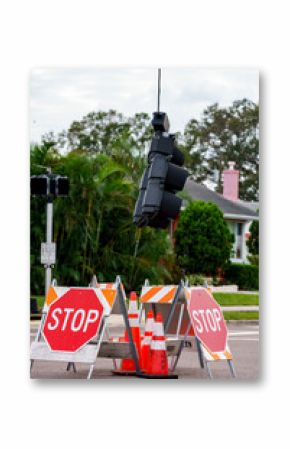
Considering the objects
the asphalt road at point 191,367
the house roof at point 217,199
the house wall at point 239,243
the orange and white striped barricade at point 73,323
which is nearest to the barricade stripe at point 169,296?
the asphalt road at point 191,367

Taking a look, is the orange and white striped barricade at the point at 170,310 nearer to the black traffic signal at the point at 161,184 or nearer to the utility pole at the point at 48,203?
the utility pole at the point at 48,203

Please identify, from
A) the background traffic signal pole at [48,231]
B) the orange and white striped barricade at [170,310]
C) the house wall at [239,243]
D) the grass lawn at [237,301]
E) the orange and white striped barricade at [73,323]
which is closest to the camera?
the orange and white striped barricade at [73,323]

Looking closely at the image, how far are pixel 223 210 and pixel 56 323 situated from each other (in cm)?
539

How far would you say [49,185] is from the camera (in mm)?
13742

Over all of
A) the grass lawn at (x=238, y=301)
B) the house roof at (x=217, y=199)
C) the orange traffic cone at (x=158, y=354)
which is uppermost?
the house roof at (x=217, y=199)

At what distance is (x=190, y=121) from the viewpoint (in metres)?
14.5

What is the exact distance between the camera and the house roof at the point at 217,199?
617 inches

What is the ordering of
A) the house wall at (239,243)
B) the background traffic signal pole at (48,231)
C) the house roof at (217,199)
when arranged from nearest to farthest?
the background traffic signal pole at (48,231) < the house wall at (239,243) < the house roof at (217,199)

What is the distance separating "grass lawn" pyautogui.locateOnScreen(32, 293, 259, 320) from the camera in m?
13.3

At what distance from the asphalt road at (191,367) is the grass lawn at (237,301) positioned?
0.31ft

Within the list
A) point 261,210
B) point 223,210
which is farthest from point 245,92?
point 223,210

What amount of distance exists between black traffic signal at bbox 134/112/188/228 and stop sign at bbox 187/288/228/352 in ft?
3.06

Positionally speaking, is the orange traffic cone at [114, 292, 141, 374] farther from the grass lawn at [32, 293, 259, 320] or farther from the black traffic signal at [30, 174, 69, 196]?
the black traffic signal at [30, 174, 69, 196]

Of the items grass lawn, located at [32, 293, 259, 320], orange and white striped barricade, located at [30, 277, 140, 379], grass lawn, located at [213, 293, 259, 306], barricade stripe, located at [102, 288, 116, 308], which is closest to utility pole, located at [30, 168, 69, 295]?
orange and white striped barricade, located at [30, 277, 140, 379]
